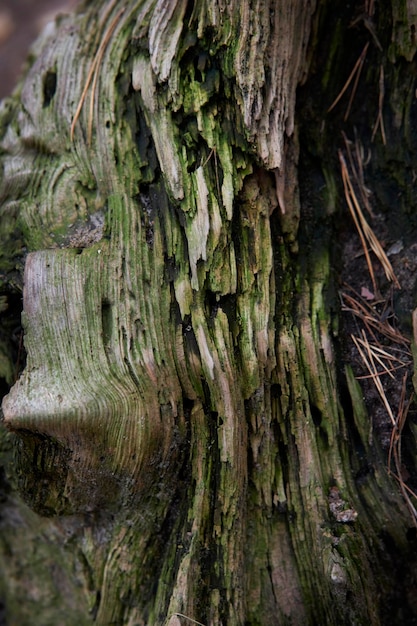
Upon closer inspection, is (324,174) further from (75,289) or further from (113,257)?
(75,289)

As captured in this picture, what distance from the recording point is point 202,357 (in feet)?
6.17

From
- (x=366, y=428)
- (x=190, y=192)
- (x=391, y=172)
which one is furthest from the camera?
(x=391, y=172)

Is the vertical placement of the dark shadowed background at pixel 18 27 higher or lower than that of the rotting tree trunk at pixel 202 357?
higher

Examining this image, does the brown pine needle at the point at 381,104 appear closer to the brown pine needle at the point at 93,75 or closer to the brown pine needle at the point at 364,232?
the brown pine needle at the point at 364,232

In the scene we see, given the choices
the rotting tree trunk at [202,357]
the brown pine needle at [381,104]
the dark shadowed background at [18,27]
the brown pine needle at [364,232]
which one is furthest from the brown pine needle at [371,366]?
the dark shadowed background at [18,27]

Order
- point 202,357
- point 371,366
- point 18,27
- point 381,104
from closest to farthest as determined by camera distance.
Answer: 1. point 202,357
2. point 371,366
3. point 381,104
4. point 18,27

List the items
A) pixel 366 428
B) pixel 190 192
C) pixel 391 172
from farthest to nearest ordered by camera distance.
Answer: pixel 391 172 → pixel 366 428 → pixel 190 192

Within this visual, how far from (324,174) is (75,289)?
3.68 feet

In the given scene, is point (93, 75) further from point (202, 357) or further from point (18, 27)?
point (18, 27)

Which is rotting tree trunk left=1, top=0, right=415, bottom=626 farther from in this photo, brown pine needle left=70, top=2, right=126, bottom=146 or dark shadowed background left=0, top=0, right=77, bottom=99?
dark shadowed background left=0, top=0, right=77, bottom=99

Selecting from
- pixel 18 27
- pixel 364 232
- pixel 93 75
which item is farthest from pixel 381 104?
pixel 18 27

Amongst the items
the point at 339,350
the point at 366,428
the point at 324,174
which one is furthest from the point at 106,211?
the point at 366,428

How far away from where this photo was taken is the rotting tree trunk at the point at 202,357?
74.3 inches

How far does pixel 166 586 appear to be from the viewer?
6.46ft
